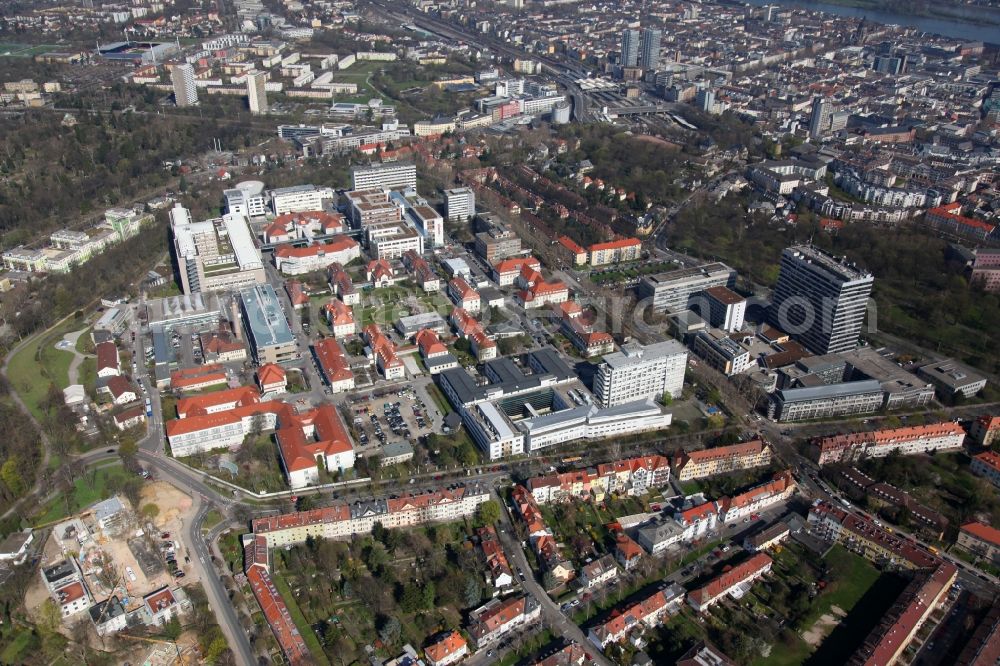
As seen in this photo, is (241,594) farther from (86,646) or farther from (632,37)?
(632,37)

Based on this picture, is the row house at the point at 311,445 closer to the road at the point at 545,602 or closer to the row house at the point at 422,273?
the road at the point at 545,602

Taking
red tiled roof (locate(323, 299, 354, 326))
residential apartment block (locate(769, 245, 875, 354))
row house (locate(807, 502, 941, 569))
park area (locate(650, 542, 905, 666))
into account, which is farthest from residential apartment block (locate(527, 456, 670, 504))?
red tiled roof (locate(323, 299, 354, 326))

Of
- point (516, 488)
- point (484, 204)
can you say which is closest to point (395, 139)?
point (484, 204)

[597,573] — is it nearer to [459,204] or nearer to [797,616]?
[797,616]

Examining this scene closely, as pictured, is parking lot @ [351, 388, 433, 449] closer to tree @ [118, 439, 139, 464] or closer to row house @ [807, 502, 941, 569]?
tree @ [118, 439, 139, 464]

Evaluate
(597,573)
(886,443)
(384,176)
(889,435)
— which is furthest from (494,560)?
(384,176)
